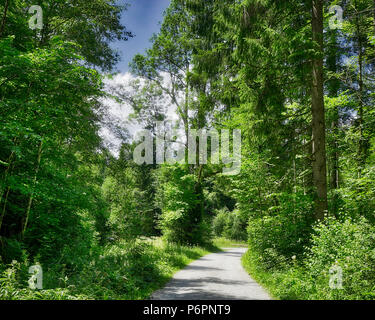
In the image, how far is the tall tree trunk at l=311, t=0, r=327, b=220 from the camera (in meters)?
8.52

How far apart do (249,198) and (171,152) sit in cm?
973

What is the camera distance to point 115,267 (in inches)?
300

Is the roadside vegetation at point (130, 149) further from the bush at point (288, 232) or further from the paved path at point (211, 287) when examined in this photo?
the paved path at point (211, 287)

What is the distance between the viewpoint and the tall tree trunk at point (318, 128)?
8523 mm

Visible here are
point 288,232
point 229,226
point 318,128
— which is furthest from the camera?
point 229,226

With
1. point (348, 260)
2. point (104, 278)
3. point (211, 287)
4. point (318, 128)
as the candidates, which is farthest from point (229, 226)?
Answer: point (348, 260)

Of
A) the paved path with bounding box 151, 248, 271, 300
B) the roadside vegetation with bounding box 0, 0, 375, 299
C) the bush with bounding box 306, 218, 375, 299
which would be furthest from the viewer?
the paved path with bounding box 151, 248, 271, 300

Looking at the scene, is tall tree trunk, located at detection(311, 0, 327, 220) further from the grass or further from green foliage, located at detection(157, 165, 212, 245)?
green foliage, located at detection(157, 165, 212, 245)

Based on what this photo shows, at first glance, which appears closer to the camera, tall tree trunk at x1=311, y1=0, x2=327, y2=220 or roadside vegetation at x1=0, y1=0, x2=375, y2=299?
roadside vegetation at x1=0, y1=0, x2=375, y2=299

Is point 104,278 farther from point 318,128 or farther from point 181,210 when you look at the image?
point 181,210

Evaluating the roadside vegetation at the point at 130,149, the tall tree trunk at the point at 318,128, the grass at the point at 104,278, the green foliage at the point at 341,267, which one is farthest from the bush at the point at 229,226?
the green foliage at the point at 341,267

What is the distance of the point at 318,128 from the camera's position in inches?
343

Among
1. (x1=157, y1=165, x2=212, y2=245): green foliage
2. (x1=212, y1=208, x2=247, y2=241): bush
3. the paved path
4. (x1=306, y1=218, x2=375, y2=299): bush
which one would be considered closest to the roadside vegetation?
(x1=306, y1=218, x2=375, y2=299): bush
